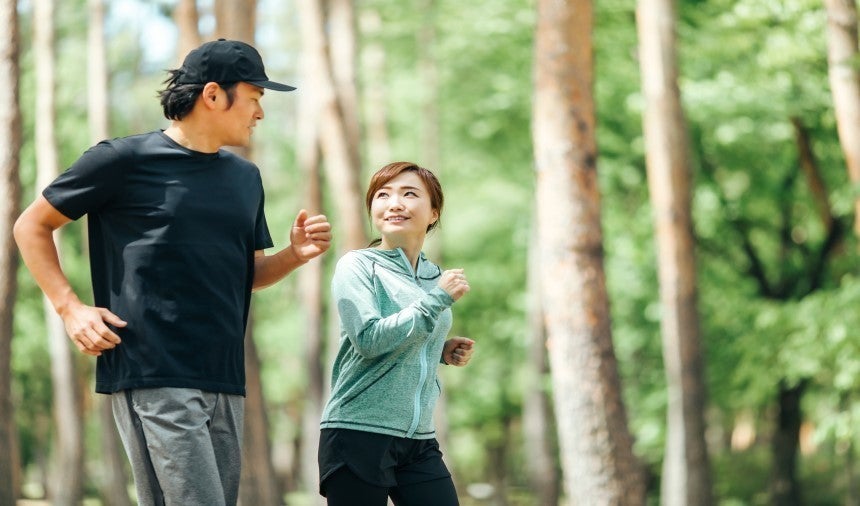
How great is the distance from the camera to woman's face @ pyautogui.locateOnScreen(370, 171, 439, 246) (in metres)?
4.52

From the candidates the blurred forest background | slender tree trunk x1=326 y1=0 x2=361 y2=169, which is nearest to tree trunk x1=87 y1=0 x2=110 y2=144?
the blurred forest background

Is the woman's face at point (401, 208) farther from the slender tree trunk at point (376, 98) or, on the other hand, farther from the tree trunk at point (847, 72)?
the slender tree trunk at point (376, 98)

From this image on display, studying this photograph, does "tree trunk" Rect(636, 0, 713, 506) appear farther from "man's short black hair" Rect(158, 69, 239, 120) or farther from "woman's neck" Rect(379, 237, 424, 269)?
"man's short black hair" Rect(158, 69, 239, 120)

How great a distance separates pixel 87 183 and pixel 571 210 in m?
7.00

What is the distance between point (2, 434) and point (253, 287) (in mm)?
8657

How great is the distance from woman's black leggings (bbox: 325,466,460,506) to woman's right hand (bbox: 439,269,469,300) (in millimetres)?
668

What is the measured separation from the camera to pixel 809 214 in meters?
23.4

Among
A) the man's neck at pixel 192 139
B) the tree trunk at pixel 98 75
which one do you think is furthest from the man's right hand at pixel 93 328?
the tree trunk at pixel 98 75

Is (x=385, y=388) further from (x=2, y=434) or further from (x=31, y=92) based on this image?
(x=31, y=92)

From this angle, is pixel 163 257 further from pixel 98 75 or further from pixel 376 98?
pixel 376 98

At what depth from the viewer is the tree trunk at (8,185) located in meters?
12.9

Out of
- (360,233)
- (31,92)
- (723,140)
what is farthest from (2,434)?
(31,92)

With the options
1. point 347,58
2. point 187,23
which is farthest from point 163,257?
point 347,58

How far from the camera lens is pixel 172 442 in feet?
13.3
